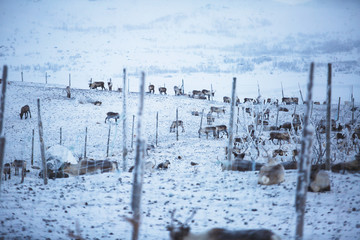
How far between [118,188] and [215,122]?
21.7m

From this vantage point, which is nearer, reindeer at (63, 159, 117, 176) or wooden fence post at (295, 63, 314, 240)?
wooden fence post at (295, 63, 314, 240)

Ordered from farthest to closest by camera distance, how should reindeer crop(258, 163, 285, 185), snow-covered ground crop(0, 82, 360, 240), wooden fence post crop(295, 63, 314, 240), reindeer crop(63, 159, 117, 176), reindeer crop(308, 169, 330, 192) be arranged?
reindeer crop(63, 159, 117, 176) < reindeer crop(258, 163, 285, 185) < reindeer crop(308, 169, 330, 192) < snow-covered ground crop(0, 82, 360, 240) < wooden fence post crop(295, 63, 314, 240)

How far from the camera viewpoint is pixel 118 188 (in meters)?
10.5

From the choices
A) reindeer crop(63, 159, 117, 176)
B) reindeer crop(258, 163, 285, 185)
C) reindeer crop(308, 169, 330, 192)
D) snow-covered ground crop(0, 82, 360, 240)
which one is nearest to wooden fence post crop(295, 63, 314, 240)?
snow-covered ground crop(0, 82, 360, 240)

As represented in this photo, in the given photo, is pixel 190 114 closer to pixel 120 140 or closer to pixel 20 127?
pixel 120 140

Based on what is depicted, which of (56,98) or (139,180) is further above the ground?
(56,98)

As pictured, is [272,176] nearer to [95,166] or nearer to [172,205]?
[172,205]

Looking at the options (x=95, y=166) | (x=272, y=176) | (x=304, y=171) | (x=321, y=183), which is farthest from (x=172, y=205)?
(x=95, y=166)

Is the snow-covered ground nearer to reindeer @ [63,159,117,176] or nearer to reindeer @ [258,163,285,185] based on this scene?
reindeer @ [258,163,285,185]

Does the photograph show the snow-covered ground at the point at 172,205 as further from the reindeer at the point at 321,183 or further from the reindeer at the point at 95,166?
the reindeer at the point at 95,166

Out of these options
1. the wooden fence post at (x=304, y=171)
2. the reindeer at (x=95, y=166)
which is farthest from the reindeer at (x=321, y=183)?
the reindeer at (x=95, y=166)

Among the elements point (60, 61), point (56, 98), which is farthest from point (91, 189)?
point (60, 61)

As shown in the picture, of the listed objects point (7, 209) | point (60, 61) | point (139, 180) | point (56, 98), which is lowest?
point (7, 209)

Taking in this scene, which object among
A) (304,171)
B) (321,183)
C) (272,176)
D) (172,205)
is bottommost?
(172,205)
